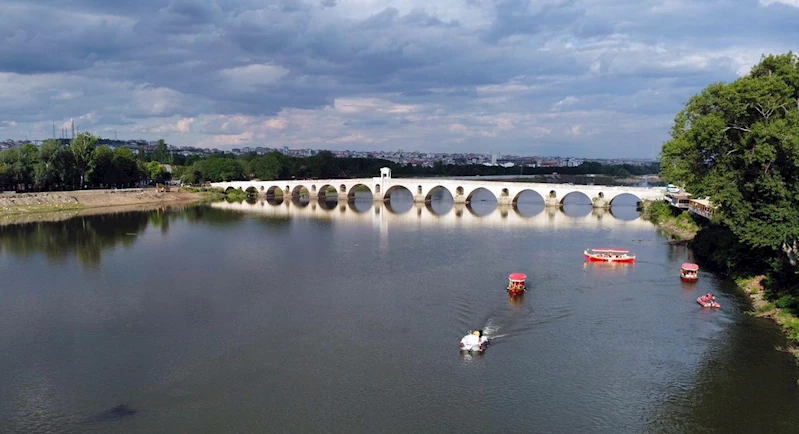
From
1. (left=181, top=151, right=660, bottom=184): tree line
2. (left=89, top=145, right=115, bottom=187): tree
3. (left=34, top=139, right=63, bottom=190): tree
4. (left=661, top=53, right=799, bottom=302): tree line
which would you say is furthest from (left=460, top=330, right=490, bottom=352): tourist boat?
(left=181, top=151, right=660, bottom=184): tree line

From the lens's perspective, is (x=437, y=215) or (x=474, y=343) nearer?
(x=474, y=343)

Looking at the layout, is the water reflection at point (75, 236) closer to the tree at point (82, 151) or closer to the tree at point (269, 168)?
the tree at point (82, 151)

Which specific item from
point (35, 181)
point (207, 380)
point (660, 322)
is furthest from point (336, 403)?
point (35, 181)

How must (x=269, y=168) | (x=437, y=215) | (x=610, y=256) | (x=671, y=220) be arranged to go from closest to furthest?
(x=610, y=256) < (x=671, y=220) < (x=437, y=215) < (x=269, y=168)

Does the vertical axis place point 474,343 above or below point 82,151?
below

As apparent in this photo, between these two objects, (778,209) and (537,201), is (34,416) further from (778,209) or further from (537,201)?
(537,201)

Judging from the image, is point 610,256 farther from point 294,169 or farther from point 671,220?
point 294,169

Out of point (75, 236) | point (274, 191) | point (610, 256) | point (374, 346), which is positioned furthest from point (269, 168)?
point (374, 346)
